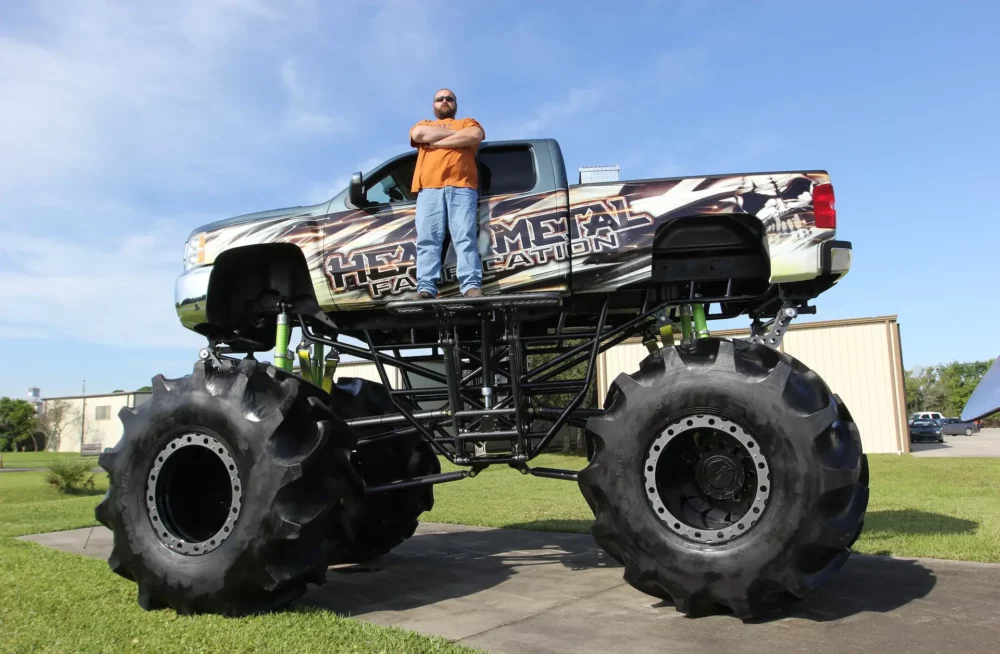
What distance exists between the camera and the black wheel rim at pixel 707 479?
4.37 metres

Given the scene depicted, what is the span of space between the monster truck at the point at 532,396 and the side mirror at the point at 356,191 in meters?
0.02

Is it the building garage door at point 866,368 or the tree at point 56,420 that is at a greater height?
the building garage door at point 866,368

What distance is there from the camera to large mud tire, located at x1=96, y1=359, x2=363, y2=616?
15.2 ft

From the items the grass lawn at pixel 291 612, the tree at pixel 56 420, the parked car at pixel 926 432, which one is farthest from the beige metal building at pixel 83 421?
the parked car at pixel 926 432

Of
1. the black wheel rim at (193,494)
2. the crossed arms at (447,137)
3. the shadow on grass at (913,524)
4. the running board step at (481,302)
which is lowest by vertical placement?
the shadow on grass at (913,524)

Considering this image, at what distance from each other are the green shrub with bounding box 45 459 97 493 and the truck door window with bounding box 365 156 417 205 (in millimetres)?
16492

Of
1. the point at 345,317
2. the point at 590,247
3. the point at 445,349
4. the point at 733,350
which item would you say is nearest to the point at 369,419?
the point at 345,317

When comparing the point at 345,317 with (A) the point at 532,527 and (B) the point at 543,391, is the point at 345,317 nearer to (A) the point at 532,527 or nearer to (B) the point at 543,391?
(B) the point at 543,391

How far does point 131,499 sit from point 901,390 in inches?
1063

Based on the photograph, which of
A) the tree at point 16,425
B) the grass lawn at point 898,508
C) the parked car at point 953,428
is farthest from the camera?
the tree at point 16,425

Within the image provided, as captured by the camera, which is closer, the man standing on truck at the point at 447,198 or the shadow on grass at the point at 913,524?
the man standing on truck at the point at 447,198

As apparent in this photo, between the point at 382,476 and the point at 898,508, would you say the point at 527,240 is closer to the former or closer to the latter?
the point at 382,476

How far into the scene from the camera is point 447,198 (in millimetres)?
5336

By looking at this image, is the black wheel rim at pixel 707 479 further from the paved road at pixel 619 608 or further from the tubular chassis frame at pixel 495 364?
the tubular chassis frame at pixel 495 364
